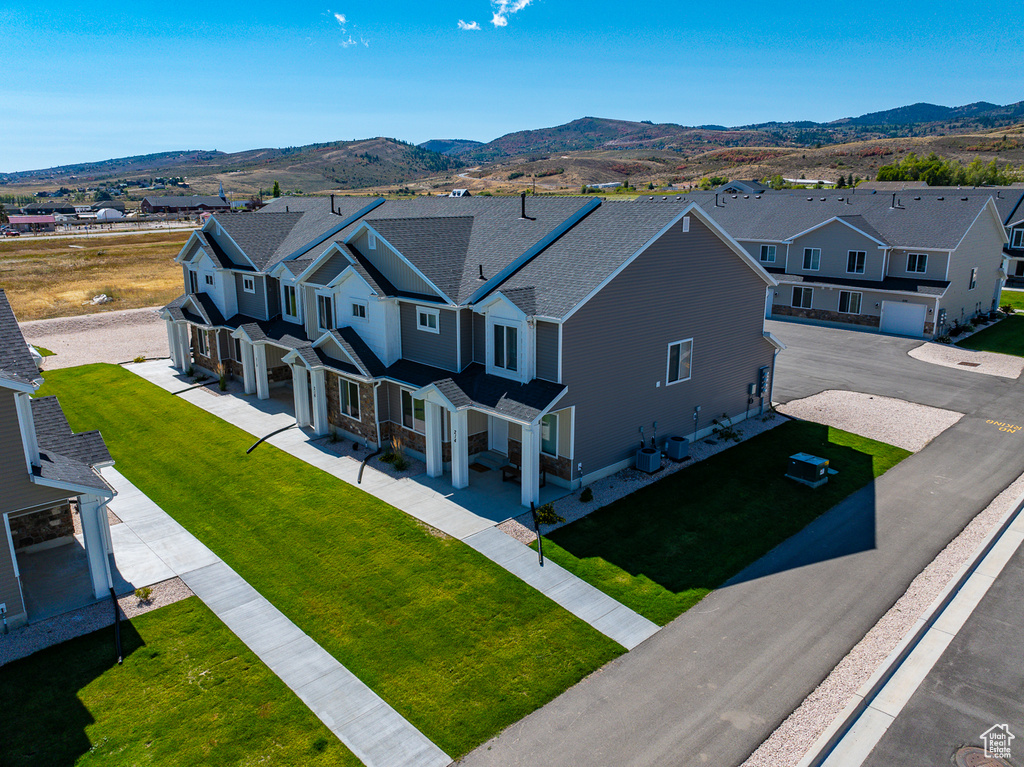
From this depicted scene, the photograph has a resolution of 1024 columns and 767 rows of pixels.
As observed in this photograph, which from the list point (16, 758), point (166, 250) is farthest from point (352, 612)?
point (166, 250)

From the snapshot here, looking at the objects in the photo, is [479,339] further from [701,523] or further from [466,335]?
[701,523]

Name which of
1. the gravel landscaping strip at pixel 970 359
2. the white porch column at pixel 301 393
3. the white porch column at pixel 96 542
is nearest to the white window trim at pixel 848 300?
the gravel landscaping strip at pixel 970 359

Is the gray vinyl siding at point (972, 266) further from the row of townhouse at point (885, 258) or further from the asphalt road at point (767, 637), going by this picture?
the asphalt road at point (767, 637)

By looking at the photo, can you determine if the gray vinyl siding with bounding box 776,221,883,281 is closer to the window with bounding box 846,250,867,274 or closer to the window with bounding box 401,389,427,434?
the window with bounding box 846,250,867,274

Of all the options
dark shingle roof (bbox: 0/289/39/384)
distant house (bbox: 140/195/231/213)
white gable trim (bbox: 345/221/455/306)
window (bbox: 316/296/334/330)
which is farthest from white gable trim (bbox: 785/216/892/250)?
distant house (bbox: 140/195/231/213)

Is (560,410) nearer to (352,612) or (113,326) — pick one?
(352,612)

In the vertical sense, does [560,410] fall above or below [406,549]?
above
